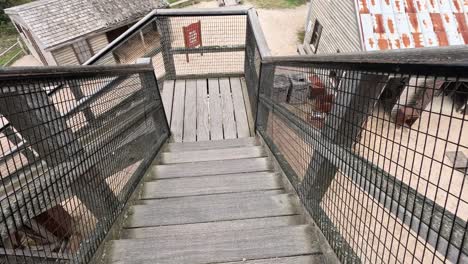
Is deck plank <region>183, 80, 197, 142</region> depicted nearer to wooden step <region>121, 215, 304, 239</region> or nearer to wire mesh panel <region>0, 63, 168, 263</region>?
wire mesh panel <region>0, 63, 168, 263</region>

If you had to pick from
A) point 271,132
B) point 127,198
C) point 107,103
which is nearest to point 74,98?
point 107,103

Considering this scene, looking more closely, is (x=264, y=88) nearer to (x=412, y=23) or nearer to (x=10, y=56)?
(x=412, y=23)

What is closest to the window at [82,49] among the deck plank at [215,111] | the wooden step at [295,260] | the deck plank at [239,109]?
the deck plank at [215,111]

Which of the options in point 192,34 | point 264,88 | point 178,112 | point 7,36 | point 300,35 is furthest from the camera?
point 7,36

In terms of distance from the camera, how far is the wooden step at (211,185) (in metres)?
2.42

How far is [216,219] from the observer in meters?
2.08

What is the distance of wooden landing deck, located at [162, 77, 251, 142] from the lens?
4238 millimetres

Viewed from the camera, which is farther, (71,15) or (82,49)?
(82,49)

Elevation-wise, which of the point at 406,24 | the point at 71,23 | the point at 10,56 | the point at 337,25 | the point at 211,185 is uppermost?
the point at 71,23

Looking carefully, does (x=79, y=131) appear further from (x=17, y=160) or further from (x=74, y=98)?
(x=17, y=160)

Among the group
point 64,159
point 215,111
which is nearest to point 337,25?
point 215,111

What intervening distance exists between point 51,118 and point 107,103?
70 cm

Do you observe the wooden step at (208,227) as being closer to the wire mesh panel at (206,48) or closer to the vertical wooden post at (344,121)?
the vertical wooden post at (344,121)

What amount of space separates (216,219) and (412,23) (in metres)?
7.67
